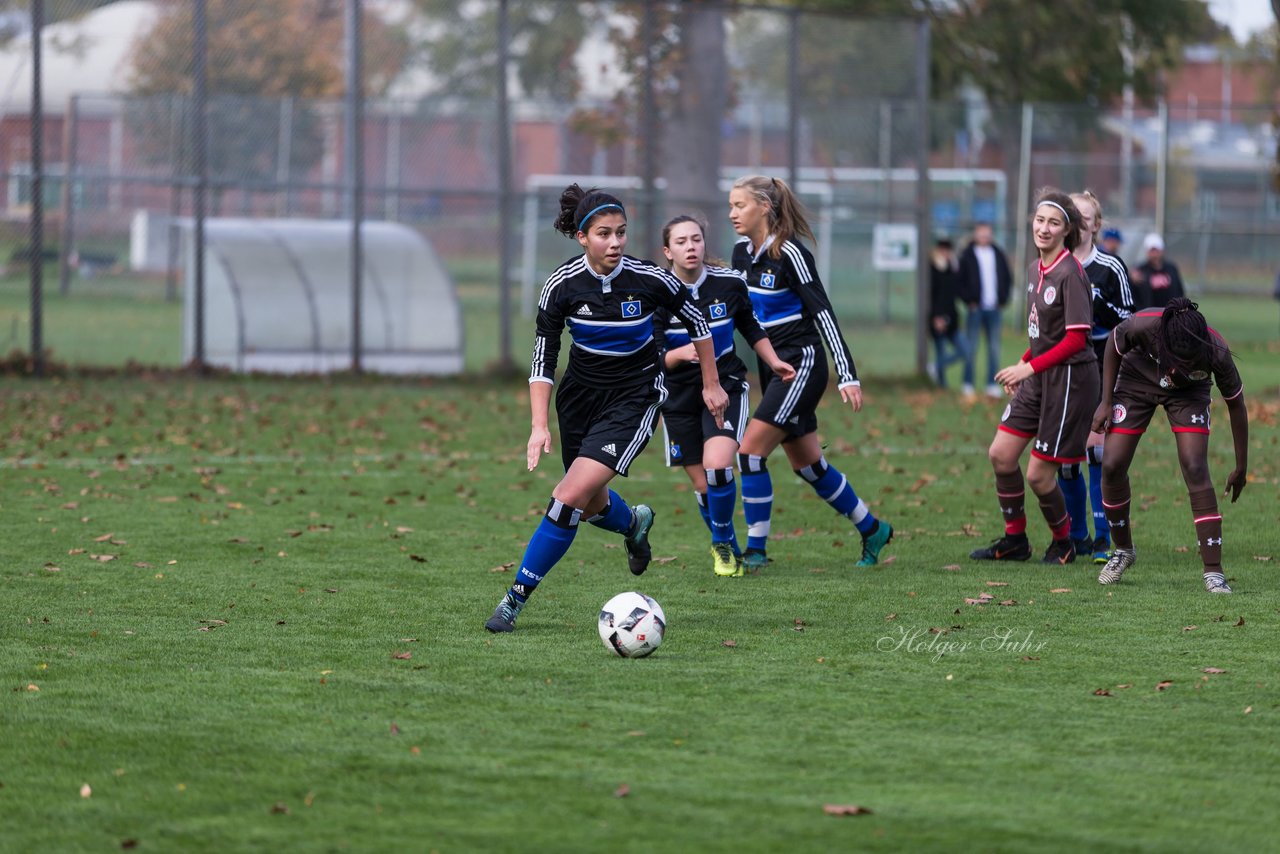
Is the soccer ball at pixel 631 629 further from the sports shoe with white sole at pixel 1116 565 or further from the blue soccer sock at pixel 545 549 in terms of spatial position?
the sports shoe with white sole at pixel 1116 565

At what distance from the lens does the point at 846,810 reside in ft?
14.8

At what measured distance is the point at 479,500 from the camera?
11.2 meters

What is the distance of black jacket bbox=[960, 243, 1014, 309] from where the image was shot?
19.3 m

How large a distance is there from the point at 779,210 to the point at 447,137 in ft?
41.6

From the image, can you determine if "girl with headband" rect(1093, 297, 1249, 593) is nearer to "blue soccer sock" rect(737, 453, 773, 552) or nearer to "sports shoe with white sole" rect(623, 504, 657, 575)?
"blue soccer sock" rect(737, 453, 773, 552)

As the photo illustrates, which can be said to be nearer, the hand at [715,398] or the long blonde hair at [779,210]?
the hand at [715,398]

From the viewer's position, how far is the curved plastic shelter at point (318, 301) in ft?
65.9

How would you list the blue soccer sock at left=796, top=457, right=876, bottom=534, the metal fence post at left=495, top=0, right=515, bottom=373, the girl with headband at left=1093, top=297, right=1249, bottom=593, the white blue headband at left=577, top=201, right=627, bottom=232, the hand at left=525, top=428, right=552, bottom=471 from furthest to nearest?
the metal fence post at left=495, top=0, right=515, bottom=373
the blue soccer sock at left=796, top=457, right=876, bottom=534
the girl with headband at left=1093, top=297, right=1249, bottom=593
the white blue headband at left=577, top=201, right=627, bottom=232
the hand at left=525, top=428, right=552, bottom=471

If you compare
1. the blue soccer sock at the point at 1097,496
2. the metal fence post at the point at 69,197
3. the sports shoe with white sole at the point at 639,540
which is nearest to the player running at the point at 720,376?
the sports shoe with white sole at the point at 639,540

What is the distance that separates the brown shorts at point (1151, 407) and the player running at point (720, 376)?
5.17ft

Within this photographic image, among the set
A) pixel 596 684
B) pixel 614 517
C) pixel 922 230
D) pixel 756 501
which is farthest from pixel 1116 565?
pixel 922 230

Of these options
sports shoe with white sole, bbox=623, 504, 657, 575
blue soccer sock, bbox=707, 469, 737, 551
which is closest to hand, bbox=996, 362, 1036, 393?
blue soccer sock, bbox=707, 469, 737, 551

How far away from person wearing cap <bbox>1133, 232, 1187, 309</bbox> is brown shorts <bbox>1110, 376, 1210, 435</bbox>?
912cm

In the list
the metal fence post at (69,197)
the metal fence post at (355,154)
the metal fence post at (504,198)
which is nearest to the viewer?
the metal fence post at (69,197)
